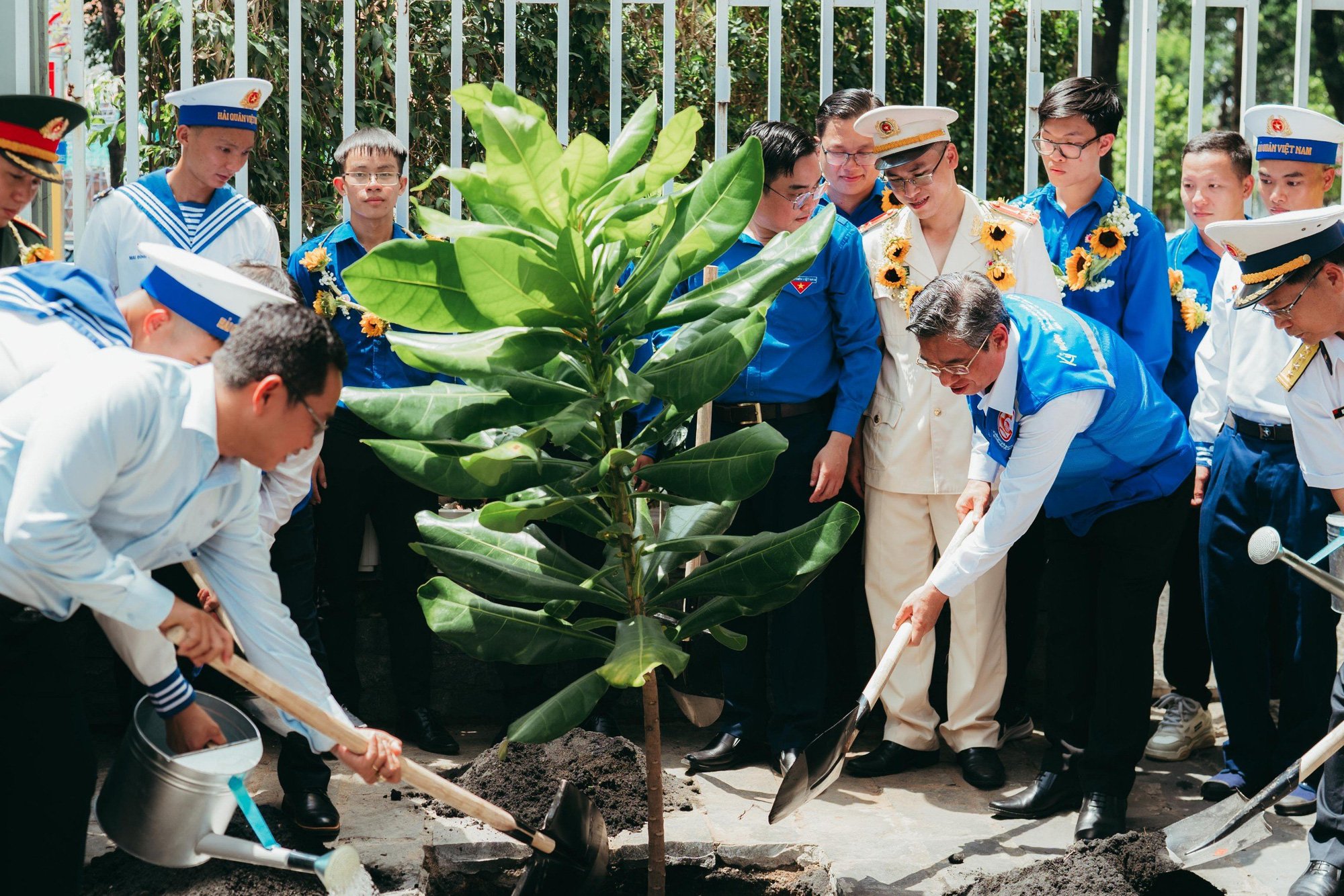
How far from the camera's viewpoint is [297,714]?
2627 mm

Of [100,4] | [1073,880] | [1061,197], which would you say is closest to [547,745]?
[1073,880]

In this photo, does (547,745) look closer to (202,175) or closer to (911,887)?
(911,887)

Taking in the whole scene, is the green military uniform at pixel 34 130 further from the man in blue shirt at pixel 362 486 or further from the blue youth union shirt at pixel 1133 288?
the blue youth union shirt at pixel 1133 288

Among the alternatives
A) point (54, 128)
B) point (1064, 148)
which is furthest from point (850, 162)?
point (54, 128)

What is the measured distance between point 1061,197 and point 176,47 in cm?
379

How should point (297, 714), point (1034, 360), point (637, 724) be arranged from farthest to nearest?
point (637, 724)
point (1034, 360)
point (297, 714)

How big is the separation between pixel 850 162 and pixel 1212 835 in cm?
241

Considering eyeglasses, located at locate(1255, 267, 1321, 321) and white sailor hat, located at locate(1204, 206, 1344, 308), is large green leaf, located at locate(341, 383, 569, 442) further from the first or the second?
eyeglasses, located at locate(1255, 267, 1321, 321)

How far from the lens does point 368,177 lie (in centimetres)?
448

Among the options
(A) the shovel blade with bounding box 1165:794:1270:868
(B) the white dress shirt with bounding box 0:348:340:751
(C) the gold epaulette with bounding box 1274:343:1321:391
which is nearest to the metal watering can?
(B) the white dress shirt with bounding box 0:348:340:751

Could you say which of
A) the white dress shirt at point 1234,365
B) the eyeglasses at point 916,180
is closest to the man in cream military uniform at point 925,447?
the eyeglasses at point 916,180

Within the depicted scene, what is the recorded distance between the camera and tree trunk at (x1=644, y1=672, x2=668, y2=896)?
11.1ft

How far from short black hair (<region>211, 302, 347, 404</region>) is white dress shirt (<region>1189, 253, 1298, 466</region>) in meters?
2.63

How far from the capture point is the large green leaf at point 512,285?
2633 millimetres
